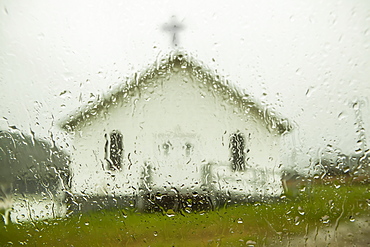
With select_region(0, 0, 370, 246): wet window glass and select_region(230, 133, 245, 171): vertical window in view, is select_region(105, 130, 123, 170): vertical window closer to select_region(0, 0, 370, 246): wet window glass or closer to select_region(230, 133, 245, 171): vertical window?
select_region(0, 0, 370, 246): wet window glass

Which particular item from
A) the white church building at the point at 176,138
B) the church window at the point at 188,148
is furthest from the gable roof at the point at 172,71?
the church window at the point at 188,148

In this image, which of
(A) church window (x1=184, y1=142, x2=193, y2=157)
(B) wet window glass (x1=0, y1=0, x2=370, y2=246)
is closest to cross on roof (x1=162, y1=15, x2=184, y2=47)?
(B) wet window glass (x1=0, y1=0, x2=370, y2=246)

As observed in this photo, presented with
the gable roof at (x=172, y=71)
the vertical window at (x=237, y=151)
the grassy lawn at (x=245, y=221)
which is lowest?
the grassy lawn at (x=245, y=221)

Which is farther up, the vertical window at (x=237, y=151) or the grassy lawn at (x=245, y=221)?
the vertical window at (x=237, y=151)

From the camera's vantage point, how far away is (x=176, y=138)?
938 mm

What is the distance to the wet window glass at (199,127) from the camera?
2.98 ft

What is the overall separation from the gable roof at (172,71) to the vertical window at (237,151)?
0.08 metres

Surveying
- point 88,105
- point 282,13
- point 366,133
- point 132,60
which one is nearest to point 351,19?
point 282,13

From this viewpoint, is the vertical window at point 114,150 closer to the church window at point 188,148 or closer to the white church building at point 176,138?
the white church building at point 176,138

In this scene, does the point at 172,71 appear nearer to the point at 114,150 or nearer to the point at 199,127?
the point at 199,127

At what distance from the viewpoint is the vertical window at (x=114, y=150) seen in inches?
36.6

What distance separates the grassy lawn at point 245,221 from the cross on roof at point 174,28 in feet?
1.70

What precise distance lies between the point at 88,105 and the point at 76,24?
0.26m

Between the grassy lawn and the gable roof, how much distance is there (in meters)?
0.24
